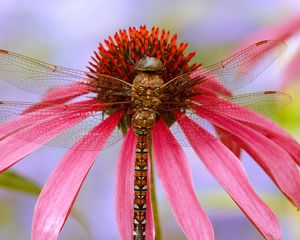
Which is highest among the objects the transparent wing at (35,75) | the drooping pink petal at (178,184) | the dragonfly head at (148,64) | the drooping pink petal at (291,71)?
the drooping pink petal at (291,71)

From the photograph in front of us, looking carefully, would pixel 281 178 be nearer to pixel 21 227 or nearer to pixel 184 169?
pixel 184 169

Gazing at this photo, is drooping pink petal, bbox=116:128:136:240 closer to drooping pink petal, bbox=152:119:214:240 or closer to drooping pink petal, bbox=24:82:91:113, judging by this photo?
drooping pink petal, bbox=152:119:214:240

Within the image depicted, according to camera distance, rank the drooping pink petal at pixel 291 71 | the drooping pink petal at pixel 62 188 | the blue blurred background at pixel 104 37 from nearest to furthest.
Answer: the drooping pink petal at pixel 62 188 < the drooping pink petal at pixel 291 71 < the blue blurred background at pixel 104 37

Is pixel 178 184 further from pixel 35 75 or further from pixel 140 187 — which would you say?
pixel 35 75

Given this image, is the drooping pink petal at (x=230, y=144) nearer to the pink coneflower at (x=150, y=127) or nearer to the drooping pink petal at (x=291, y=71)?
the pink coneflower at (x=150, y=127)

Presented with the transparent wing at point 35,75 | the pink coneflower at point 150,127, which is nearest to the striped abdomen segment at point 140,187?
the pink coneflower at point 150,127

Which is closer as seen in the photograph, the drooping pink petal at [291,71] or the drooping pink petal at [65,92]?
the drooping pink petal at [65,92]

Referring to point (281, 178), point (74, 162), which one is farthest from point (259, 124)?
point (74, 162)
